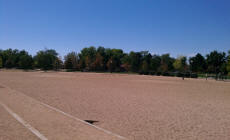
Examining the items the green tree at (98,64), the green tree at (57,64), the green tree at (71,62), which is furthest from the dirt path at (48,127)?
the green tree at (57,64)

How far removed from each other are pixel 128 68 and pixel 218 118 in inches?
3068

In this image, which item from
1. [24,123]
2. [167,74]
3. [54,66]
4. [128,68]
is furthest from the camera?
[54,66]

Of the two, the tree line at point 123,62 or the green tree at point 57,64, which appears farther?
the green tree at point 57,64

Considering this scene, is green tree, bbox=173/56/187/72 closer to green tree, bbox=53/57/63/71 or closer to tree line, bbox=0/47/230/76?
tree line, bbox=0/47/230/76

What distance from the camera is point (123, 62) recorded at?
9175cm

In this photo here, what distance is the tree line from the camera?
74000 millimetres

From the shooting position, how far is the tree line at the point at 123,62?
74.0m

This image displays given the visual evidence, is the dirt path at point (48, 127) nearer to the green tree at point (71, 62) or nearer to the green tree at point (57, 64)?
the green tree at point (71, 62)

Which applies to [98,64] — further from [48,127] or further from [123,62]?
[48,127]

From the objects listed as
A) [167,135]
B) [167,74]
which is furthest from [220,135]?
[167,74]

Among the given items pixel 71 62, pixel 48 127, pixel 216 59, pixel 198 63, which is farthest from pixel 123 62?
pixel 48 127

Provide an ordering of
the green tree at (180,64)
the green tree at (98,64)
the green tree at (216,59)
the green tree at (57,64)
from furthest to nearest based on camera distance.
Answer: the green tree at (57,64)
the green tree at (98,64)
the green tree at (180,64)
the green tree at (216,59)

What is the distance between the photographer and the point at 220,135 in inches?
219

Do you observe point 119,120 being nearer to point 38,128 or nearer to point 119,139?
point 119,139
